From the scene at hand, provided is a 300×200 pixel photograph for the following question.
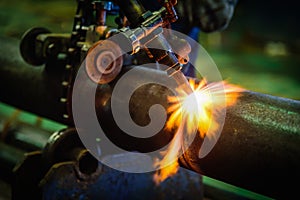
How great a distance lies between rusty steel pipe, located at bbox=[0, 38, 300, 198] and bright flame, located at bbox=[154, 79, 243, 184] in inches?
1.1

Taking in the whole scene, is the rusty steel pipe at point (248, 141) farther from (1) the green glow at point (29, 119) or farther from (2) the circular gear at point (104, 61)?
(1) the green glow at point (29, 119)

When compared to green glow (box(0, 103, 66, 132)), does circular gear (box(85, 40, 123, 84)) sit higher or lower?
higher

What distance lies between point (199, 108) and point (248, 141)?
0.18 m

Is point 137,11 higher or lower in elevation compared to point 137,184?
higher

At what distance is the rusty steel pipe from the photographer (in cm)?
105

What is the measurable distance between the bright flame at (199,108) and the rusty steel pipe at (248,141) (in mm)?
29

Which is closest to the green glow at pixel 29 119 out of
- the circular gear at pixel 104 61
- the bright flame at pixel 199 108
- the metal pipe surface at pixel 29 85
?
the metal pipe surface at pixel 29 85

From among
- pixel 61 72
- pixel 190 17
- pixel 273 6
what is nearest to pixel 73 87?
pixel 61 72

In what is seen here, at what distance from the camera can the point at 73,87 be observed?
150 centimetres

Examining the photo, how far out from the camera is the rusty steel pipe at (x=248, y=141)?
3.45ft

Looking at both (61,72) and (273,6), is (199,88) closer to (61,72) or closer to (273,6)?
(61,72)

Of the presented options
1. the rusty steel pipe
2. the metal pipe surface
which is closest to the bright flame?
the rusty steel pipe

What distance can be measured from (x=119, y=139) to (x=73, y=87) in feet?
0.86

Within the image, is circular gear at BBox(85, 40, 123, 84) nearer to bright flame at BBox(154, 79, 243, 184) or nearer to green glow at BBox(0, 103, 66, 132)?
bright flame at BBox(154, 79, 243, 184)
